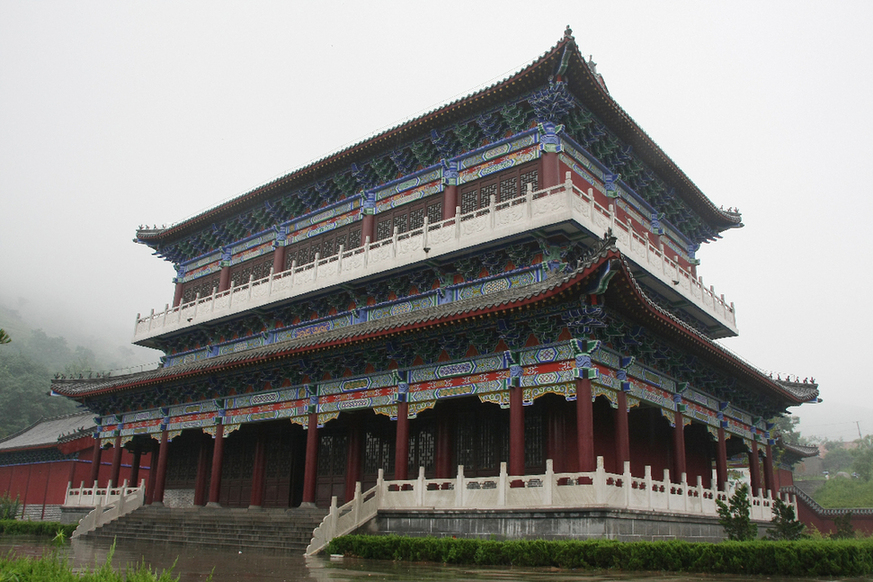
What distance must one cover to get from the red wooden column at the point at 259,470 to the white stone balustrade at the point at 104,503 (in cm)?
399

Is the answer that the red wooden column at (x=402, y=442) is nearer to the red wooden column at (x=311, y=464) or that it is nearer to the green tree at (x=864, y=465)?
the red wooden column at (x=311, y=464)

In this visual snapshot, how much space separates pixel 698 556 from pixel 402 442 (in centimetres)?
814

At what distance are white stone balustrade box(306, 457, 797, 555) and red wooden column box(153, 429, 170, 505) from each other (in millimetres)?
10421

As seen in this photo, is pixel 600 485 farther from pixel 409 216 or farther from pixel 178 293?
pixel 178 293

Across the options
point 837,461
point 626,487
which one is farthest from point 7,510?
point 837,461

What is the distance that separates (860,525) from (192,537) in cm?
3054

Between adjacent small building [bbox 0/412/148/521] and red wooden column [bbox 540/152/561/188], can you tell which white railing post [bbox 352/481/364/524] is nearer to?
red wooden column [bbox 540/152/561/188]

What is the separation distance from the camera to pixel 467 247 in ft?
62.8

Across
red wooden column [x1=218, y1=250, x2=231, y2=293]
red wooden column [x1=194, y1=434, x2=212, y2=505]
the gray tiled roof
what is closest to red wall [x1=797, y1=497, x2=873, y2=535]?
red wooden column [x1=194, y1=434, x2=212, y2=505]

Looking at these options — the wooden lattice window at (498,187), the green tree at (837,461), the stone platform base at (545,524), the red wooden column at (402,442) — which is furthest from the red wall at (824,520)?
the green tree at (837,461)

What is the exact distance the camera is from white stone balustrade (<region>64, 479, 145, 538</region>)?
22.5 m

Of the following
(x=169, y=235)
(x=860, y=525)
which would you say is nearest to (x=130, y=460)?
(x=169, y=235)

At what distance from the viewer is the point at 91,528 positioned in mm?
22359

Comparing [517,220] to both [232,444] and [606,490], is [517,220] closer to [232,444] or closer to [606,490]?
[606,490]
